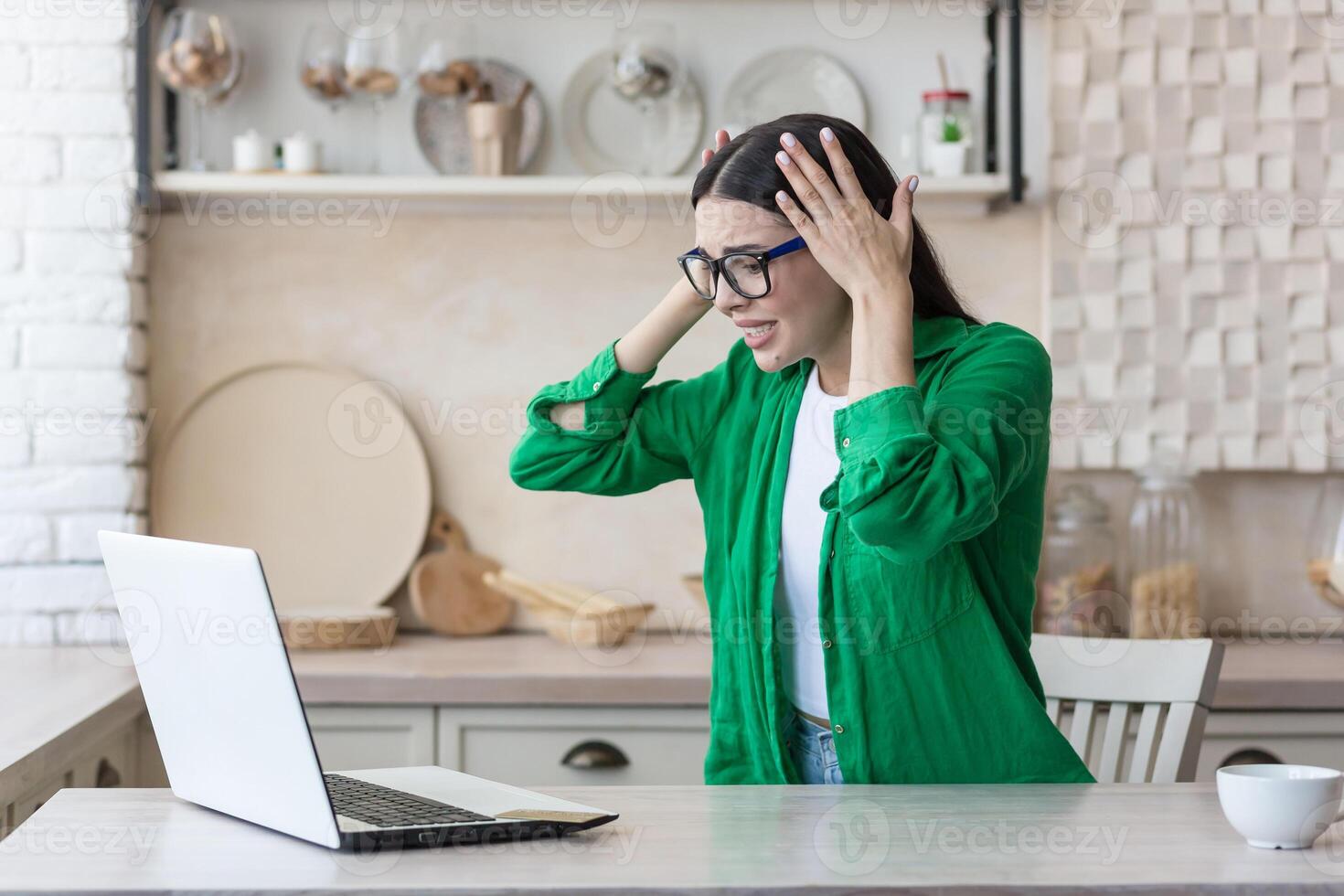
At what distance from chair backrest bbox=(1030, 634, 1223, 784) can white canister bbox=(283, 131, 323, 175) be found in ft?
5.38

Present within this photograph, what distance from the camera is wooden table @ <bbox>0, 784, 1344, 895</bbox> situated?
104cm

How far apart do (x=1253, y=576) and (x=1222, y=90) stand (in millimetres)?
952

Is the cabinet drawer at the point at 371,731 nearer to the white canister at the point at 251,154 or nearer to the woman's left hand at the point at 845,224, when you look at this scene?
the white canister at the point at 251,154

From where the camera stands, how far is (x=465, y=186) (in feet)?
8.12

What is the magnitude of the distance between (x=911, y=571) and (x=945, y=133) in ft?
4.39

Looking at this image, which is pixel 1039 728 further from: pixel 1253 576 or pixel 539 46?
pixel 539 46

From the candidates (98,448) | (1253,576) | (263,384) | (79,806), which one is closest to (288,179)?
(263,384)

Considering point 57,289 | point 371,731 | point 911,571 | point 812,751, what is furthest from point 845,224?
point 57,289

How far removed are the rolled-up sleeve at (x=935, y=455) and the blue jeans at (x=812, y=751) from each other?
0.92ft

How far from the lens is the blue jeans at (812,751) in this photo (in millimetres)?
1501

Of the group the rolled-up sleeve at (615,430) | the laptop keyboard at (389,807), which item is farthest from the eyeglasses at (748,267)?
the laptop keyboard at (389,807)

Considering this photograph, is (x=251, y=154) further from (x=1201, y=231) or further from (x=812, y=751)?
(x=1201, y=231)

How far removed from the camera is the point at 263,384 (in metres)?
2.64

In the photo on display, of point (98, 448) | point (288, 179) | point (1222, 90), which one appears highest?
point (1222, 90)
